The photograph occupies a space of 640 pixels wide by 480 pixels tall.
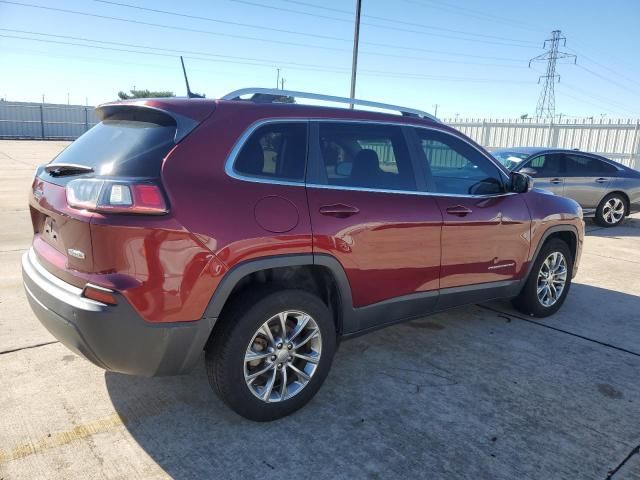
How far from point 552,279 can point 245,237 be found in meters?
3.51

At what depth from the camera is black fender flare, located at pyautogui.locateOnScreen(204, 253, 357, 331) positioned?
269 centimetres

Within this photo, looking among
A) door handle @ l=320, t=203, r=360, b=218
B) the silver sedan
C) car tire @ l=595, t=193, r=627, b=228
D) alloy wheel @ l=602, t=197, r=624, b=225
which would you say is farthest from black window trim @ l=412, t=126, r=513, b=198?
alloy wheel @ l=602, t=197, r=624, b=225

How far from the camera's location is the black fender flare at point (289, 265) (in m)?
2.69

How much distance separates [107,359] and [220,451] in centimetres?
77

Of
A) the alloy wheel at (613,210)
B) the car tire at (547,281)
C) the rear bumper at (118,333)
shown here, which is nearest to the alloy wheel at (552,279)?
the car tire at (547,281)

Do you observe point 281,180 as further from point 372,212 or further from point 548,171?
point 548,171

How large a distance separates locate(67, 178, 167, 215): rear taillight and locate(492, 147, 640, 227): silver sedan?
332 inches

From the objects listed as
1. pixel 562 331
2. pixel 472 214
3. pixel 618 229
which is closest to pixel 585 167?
pixel 618 229

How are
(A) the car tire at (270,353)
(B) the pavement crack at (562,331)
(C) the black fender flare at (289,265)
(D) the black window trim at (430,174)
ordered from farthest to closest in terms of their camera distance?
(B) the pavement crack at (562,331)
(D) the black window trim at (430,174)
(A) the car tire at (270,353)
(C) the black fender flare at (289,265)

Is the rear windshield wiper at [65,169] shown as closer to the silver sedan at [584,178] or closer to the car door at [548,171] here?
the silver sedan at [584,178]

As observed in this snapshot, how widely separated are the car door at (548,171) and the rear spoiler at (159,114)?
8426 millimetres

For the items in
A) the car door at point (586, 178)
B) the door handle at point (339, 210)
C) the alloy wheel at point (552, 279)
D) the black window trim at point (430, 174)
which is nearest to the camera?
the door handle at point (339, 210)

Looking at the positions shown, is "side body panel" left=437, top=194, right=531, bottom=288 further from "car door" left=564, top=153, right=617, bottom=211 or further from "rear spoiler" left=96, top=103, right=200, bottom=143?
"car door" left=564, top=153, right=617, bottom=211

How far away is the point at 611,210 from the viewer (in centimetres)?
1076
